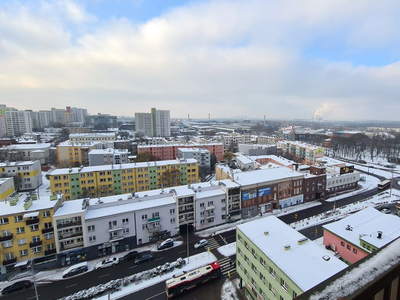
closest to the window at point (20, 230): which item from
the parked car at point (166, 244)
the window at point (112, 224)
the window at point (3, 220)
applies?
the window at point (3, 220)

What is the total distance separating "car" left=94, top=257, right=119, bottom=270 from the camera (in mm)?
18780

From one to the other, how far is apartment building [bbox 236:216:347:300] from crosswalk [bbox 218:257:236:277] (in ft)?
5.46

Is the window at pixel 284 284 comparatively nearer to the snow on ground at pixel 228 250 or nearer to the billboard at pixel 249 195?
the snow on ground at pixel 228 250

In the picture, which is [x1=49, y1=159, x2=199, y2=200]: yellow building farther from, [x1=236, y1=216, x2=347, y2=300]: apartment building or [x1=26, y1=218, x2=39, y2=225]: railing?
[x1=236, y1=216, x2=347, y2=300]: apartment building

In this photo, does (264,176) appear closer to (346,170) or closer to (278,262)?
(346,170)

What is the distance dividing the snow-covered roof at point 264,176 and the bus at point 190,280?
12104 mm

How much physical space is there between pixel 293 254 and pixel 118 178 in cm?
2801

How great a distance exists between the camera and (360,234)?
17.8 meters

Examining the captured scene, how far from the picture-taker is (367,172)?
4628 centimetres

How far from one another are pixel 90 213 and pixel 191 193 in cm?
1019

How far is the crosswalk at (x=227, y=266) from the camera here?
57.6 ft

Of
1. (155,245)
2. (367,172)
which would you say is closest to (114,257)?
(155,245)

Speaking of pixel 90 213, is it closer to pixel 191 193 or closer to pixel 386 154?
pixel 191 193

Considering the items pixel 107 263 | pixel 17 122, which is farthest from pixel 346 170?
pixel 17 122
